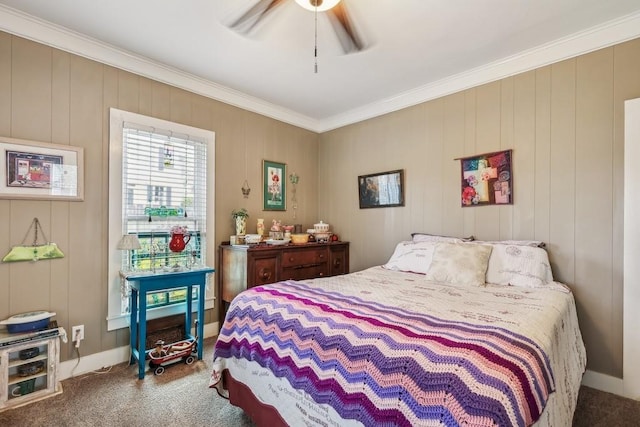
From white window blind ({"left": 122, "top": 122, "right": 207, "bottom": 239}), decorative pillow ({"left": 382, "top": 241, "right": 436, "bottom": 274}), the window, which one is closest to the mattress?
decorative pillow ({"left": 382, "top": 241, "right": 436, "bottom": 274})

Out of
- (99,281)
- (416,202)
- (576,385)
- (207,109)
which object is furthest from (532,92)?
(99,281)

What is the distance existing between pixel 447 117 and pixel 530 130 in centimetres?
76

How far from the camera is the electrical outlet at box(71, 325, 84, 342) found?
2.39m

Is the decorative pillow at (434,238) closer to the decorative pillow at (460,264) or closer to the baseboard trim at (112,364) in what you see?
the decorative pillow at (460,264)

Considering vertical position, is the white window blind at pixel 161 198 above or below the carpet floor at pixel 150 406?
above

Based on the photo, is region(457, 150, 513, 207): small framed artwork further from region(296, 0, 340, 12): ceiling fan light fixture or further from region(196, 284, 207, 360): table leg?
region(196, 284, 207, 360): table leg

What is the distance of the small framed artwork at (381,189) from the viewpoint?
348 cm

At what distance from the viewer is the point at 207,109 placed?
127 inches

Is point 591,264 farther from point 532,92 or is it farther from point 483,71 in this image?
point 483,71

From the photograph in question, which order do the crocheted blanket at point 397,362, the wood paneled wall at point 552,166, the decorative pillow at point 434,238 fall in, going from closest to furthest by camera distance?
the crocheted blanket at point 397,362
the wood paneled wall at point 552,166
the decorative pillow at point 434,238

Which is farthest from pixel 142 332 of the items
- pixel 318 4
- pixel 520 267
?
pixel 520 267

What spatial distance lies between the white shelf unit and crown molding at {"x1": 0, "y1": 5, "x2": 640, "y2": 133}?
2.15 m

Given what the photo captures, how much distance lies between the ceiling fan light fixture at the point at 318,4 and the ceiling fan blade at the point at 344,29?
0.30 ft

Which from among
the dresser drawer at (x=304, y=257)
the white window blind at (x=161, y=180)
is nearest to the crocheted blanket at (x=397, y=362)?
the dresser drawer at (x=304, y=257)
